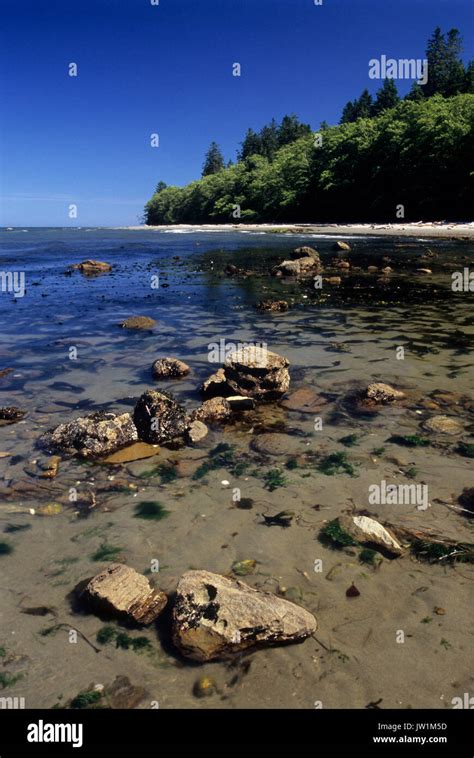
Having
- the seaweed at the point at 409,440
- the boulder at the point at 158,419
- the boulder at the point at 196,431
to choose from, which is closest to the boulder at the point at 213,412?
the boulder at the point at 196,431

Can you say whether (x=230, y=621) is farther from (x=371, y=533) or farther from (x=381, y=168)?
(x=381, y=168)

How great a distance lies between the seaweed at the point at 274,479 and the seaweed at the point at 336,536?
943 mm

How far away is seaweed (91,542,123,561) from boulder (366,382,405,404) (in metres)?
5.28

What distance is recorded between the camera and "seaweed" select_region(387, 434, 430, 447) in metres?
6.81

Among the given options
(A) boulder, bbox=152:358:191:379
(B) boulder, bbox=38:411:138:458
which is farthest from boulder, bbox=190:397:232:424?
(A) boulder, bbox=152:358:191:379

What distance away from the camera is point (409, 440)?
692 centimetres

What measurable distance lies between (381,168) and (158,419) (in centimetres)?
8560

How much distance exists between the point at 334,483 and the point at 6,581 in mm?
3839

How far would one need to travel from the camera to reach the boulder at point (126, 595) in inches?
156

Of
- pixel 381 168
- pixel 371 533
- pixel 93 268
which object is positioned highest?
pixel 381 168

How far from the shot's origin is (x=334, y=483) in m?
5.96

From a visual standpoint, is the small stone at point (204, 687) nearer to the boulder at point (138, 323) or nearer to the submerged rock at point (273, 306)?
the boulder at point (138, 323)

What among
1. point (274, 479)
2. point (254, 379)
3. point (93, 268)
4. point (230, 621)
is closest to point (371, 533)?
point (274, 479)
